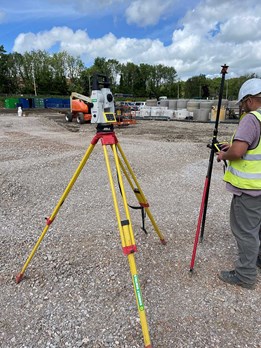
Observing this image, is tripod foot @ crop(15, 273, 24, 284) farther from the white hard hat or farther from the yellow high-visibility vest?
the white hard hat

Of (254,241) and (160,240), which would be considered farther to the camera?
(160,240)

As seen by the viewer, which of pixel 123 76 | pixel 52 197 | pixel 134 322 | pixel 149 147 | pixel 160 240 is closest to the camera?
pixel 134 322

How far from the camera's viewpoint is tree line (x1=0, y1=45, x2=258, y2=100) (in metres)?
68.1

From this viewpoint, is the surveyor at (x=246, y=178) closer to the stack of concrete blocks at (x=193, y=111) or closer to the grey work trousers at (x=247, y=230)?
the grey work trousers at (x=247, y=230)

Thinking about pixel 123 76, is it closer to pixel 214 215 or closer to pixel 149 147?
pixel 149 147

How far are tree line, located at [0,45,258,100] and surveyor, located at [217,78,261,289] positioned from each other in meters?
57.5

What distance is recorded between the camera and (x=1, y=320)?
229 centimetres

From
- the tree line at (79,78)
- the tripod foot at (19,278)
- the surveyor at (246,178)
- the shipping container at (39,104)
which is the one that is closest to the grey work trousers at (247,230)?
the surveyor at (246,178)

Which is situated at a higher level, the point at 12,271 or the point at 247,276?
the point at 247,276

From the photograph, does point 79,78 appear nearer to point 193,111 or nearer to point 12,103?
point 12,103

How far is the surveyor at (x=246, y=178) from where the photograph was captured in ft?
7.34

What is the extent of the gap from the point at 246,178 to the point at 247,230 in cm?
49

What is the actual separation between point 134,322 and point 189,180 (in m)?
4.22

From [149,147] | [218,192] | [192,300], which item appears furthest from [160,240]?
[149,147]
